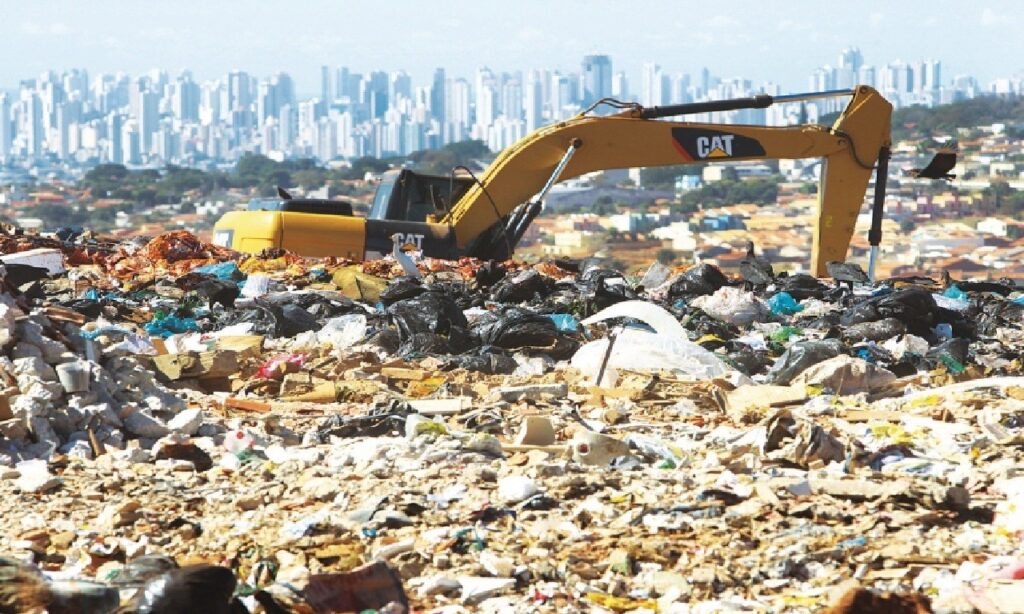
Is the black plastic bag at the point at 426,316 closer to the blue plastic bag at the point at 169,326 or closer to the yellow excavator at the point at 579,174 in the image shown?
the blue plastic bag at the point at 169,326

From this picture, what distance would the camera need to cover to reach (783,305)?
37.0 ft

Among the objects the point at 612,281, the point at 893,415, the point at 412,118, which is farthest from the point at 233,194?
the point at 412,118

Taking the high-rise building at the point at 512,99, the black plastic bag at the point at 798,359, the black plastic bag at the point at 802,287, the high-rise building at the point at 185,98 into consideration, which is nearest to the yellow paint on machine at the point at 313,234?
the black plastic bag at the point at 802,287

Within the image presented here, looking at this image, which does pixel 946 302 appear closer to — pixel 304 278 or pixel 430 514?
pixel 304 278

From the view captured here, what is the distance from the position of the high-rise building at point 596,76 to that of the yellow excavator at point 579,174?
134 meters

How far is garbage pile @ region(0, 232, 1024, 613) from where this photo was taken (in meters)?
4.51

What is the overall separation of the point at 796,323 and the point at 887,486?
Answer: 5473mm

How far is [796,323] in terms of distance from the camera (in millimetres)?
10680

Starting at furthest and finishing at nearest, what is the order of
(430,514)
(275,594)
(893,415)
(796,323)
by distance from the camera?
(796,323)
(893,415)
(430,514)
(275,594)

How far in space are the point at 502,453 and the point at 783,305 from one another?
550cm

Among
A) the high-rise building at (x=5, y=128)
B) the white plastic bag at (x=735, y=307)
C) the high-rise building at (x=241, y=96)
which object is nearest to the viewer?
the white plastic bag at (x=735, y=307)

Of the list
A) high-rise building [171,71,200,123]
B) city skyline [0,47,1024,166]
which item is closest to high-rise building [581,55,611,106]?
city skyline [0,47,1024,166]

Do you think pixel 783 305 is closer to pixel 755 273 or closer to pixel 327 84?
pixel 755 273

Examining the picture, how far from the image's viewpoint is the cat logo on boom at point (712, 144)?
1305 cm
